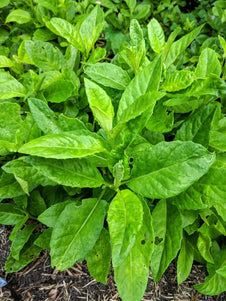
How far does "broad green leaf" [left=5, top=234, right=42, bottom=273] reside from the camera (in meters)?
1.81

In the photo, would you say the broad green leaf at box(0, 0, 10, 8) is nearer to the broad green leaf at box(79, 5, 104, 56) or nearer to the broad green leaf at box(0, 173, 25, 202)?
the broad green leaf at box(79, 5, 104, 56)

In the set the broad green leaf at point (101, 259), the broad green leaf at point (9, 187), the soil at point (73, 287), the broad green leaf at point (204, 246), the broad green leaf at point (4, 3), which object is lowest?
the soil at point (73, 287)

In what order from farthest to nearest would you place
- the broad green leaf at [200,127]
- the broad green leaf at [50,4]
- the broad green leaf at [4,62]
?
the broad green leaf at [50,4] → the broad green leaf at [4,62] → the broad green leaf at [200,127]

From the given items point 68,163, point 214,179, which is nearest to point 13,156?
point 68,163

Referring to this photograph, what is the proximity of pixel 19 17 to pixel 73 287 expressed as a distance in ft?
6.73

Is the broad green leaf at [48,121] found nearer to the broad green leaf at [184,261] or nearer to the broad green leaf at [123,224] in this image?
the broad green leaf at [123,224]

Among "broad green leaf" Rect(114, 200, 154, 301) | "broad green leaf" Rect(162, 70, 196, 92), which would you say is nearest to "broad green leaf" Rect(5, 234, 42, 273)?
"broad green leaf" Rect(114, 200, 154, 301)

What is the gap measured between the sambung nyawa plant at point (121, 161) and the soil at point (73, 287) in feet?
0.73

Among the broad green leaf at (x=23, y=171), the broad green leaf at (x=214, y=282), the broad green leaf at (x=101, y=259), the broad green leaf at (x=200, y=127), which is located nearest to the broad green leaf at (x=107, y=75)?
the broad green leaf at (x=200, y=127)

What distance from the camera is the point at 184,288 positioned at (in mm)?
1987

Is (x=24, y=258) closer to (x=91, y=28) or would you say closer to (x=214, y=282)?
(x=214, y=282)

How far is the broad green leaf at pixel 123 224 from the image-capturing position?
3.29 feet

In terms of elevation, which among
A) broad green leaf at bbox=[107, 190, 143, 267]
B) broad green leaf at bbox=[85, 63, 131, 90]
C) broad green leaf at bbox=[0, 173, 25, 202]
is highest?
broad green leaf at bbox=[85, 63, 131, 90]

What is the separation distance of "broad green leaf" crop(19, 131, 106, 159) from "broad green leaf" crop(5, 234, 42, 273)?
1.02 m
